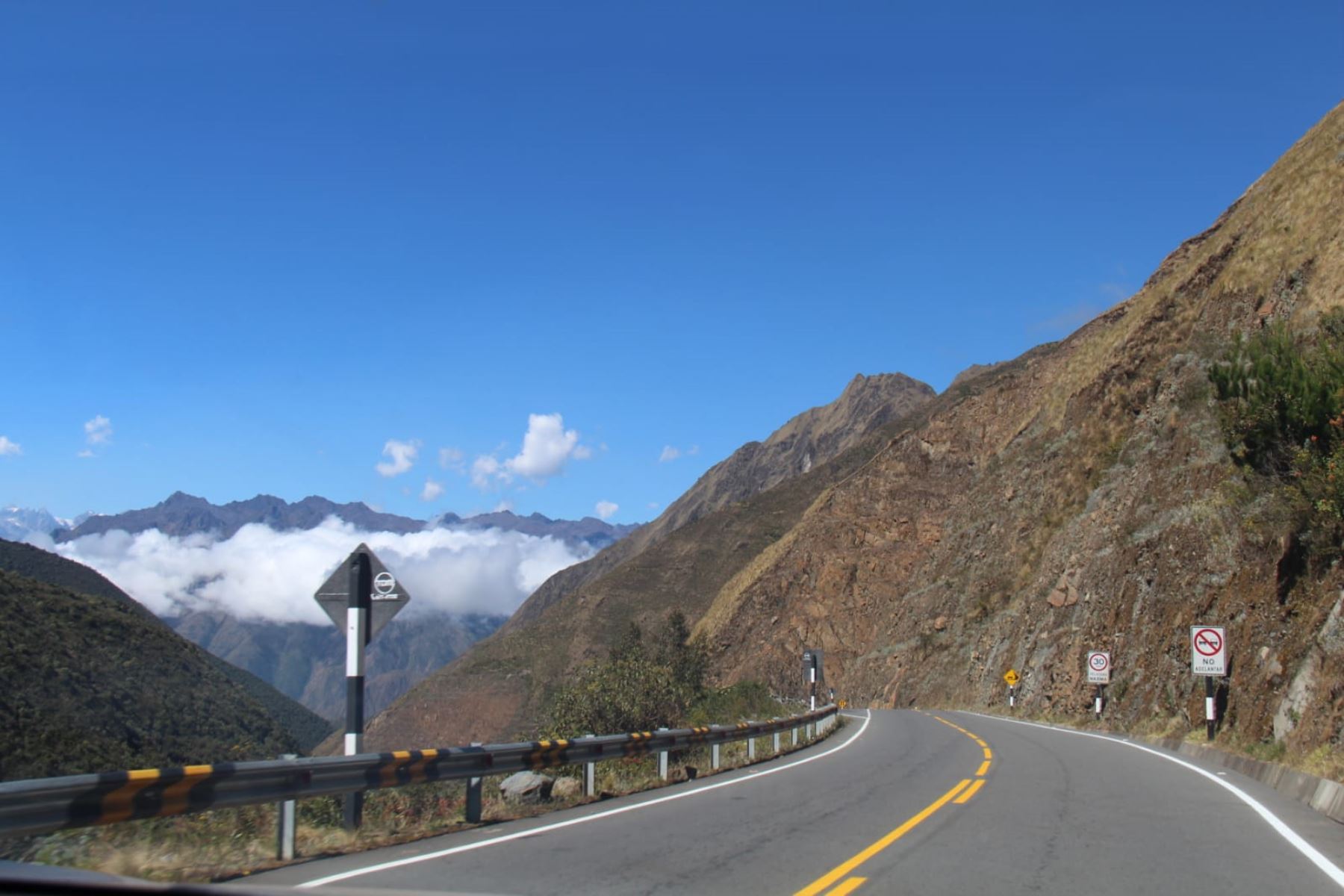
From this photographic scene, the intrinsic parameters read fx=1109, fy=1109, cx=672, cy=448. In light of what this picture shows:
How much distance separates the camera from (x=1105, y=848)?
9180 mm

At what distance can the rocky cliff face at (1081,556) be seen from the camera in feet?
77.4

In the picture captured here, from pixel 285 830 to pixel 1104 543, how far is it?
38.4 m

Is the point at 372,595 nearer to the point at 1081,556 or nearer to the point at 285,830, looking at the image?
the point at 285,830

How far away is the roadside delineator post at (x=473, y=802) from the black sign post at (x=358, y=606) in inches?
41.5

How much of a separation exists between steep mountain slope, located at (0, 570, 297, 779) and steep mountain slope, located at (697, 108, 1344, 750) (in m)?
22.9

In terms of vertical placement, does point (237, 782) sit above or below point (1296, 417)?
below

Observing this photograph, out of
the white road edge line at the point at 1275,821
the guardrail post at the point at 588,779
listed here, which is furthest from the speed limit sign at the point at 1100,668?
the guardrail post at the point at 588,779

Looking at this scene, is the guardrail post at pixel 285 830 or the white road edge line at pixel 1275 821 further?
the guardrail post at pixel 285 830

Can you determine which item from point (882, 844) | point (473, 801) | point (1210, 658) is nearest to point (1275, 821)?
point (882, 844)

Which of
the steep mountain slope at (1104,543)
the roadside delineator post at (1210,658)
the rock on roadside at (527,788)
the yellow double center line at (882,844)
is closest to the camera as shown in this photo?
the yellow double center line at (882,844)

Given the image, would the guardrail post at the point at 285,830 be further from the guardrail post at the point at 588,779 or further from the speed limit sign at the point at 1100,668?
the speed limit sign at the point at 1100,668

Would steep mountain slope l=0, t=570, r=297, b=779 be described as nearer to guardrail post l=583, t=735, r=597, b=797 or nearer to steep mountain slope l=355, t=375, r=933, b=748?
guardrail post l=583, t=735, r=597, b=797

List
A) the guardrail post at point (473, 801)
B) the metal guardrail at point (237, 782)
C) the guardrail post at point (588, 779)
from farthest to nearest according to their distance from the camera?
the guardrail post at point (588, 779) < the guardrail post at point (473, 801) < the metal guardrail at point (237, 782)

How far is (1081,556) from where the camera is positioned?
43562mm
